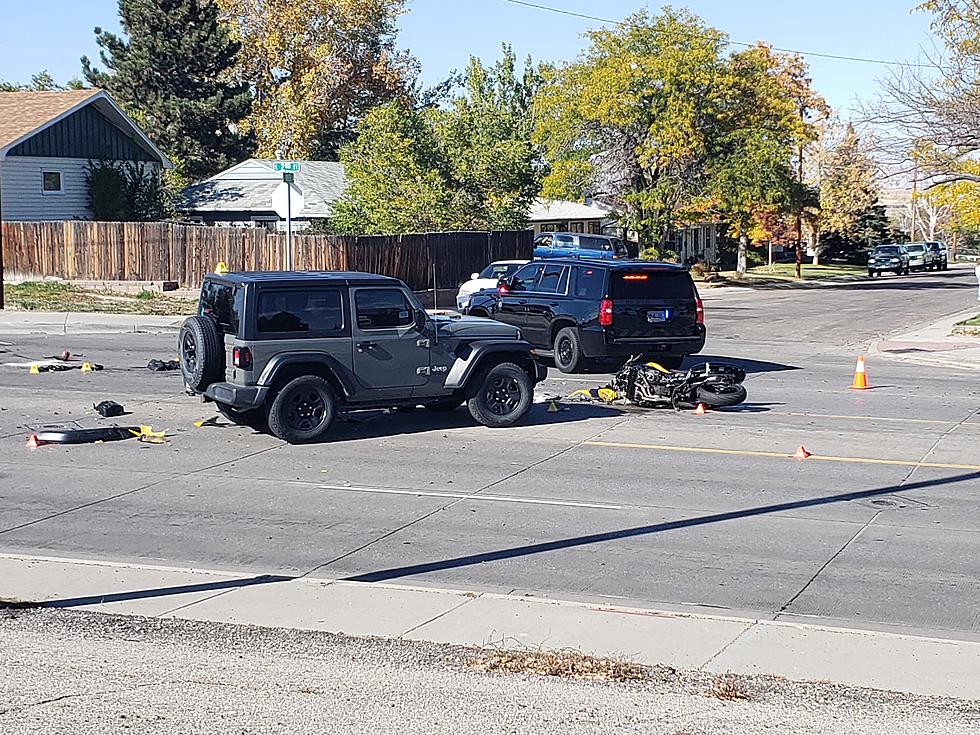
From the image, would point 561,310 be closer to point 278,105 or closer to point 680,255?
point 680,255

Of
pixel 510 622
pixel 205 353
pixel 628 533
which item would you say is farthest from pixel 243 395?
pixel 510 622

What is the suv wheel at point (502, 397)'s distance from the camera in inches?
603

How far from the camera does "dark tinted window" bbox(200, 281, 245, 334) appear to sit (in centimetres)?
1400

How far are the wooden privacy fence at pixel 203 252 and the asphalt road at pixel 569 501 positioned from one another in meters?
16.1

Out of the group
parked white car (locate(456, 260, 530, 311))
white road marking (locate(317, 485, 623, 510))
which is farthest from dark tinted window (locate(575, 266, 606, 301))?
parked white car (locate(456, 260, 530, 311))

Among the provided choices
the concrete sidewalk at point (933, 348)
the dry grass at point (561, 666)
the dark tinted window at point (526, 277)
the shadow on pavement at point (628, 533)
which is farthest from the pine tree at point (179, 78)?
the dry grass at point (561, 666)

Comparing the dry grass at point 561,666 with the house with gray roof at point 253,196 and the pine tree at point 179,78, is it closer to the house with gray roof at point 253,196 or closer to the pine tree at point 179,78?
the house with gray roof at point 253,196

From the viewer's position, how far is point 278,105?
7369 centimetres

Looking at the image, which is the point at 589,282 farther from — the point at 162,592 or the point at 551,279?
the point at 162,592

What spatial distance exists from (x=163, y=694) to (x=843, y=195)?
67.8m

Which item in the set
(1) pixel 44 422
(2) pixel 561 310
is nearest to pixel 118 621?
(1) pixel 44 422

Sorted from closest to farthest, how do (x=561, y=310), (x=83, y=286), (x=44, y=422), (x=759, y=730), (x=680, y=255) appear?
(x=759, y=730)
(x=44, y=422)
(x=561, y=310)
(x=83, y=286)
(x=680, y=255)

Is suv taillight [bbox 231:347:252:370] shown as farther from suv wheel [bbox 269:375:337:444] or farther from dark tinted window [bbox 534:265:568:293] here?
dark tinted window [bbox 534:265:568:293]

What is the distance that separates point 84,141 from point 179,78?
24.4 m
